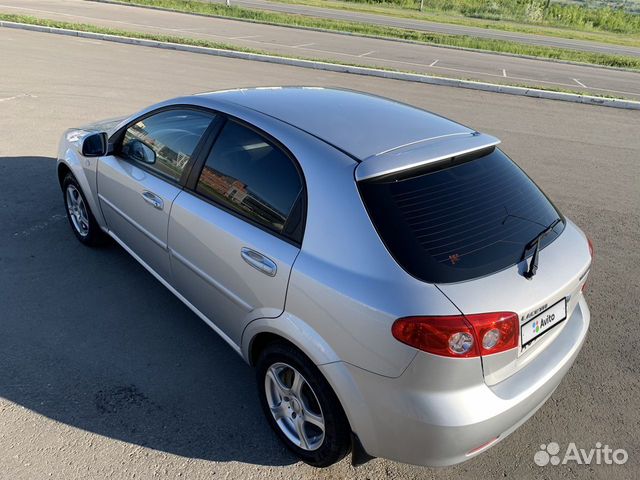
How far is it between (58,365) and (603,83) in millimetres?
16330

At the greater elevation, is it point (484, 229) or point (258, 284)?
point (484, 229)

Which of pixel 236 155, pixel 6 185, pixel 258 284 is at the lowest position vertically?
pixel 6 185

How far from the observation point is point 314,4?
35.5 m

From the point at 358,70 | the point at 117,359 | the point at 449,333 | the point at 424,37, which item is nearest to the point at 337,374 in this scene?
the point at 449,333

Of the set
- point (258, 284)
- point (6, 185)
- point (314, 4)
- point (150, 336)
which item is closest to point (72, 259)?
point (150, 336)

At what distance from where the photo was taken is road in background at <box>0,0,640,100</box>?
14.8 metres

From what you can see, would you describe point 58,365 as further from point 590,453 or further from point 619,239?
point 619,239

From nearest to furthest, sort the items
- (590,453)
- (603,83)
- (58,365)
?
(590,453), (58,365), (603,83)

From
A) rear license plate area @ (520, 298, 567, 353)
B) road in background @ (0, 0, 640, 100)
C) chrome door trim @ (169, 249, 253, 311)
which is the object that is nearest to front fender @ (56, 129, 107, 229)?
chrome door trim @ (169, 249, 253, 311)

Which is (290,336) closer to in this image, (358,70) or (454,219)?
(454,219)

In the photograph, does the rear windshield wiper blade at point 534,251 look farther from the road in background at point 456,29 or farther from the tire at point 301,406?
the road in background at point 456,29

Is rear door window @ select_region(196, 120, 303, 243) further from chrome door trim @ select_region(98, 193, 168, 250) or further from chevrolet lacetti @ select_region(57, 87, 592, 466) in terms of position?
chrome door trim @ select_region(98, 193, 168, 250)

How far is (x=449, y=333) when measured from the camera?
204 cm

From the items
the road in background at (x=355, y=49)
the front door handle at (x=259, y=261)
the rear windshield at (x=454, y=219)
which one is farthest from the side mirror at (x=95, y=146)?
the road in background at (x=355, y=49)
